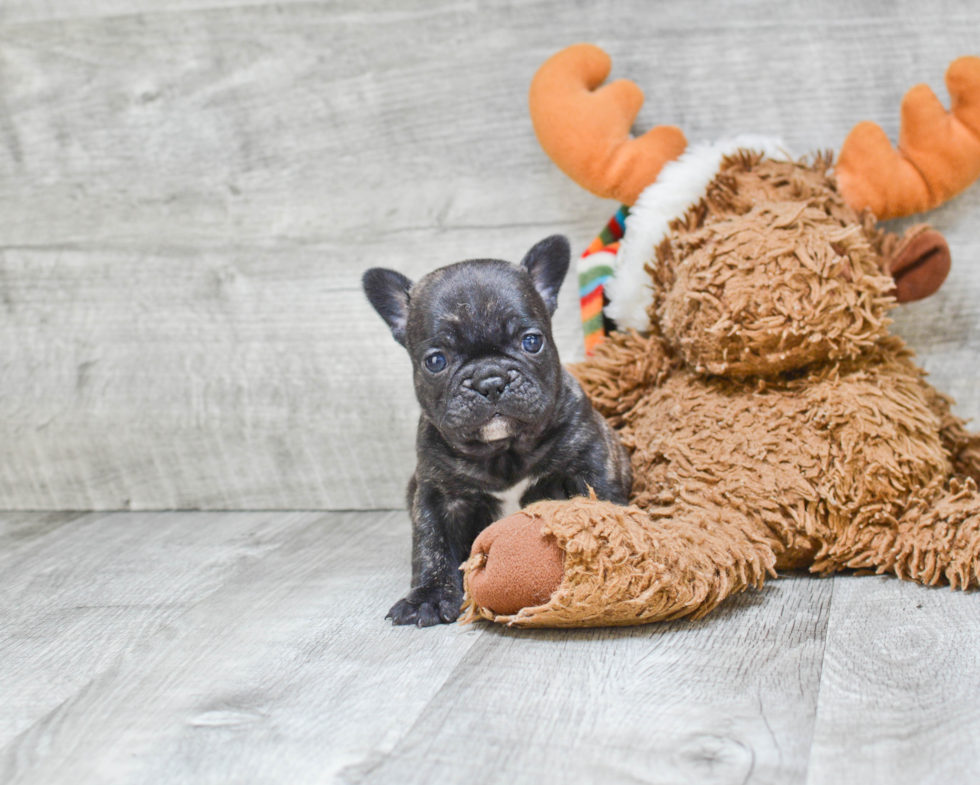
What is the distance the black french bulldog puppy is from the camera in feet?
5.14

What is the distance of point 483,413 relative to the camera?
153 cm

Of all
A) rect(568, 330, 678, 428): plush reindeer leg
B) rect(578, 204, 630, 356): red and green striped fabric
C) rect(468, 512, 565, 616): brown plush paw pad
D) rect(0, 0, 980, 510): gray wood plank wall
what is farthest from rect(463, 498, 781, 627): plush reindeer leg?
rect(0, 0, 980, 510): gray wood plank wall

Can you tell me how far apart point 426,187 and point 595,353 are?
617 millimetres

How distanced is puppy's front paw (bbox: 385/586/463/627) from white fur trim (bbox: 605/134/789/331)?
2.23 ft

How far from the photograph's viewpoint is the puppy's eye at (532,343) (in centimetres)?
162

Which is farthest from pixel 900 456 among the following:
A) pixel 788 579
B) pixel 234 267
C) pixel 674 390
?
pixel 234 267

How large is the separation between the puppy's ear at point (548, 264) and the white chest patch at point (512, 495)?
31 centimetres

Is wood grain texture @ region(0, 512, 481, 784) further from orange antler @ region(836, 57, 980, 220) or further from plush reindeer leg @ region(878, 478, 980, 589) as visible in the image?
orange antler @ region(836, 57, 980, 220)

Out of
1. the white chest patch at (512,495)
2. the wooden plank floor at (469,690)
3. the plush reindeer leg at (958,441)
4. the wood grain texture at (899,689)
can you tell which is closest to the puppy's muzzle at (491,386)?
the white chest patch at (512,495)

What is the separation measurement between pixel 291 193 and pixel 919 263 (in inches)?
55.1

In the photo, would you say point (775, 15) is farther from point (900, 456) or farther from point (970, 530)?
point (970, 530)

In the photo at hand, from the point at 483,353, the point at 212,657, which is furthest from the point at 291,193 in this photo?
the point at 212,657

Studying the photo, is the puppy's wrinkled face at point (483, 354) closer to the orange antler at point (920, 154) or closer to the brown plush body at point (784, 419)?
the brown plush body at point (784, 419)

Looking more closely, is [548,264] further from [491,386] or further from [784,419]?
[784,419]
